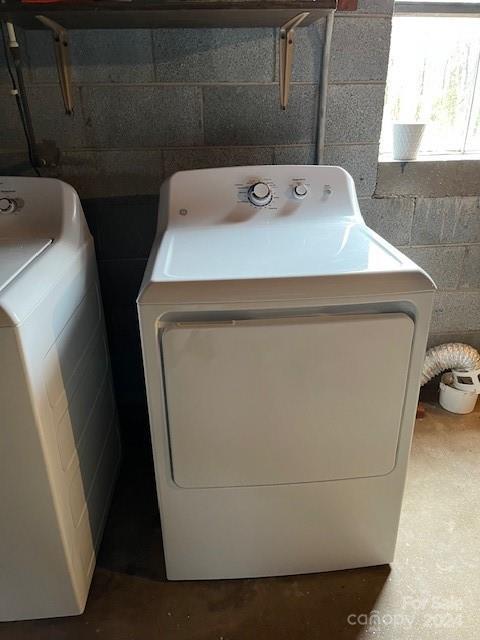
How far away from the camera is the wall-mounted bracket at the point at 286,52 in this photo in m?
1.49

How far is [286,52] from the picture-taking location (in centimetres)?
153

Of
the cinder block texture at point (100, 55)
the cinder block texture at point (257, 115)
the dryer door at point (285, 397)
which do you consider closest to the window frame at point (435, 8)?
the cinder block texture at point (257, 115)

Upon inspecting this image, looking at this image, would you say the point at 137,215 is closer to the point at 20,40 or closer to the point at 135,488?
the point at 20,40

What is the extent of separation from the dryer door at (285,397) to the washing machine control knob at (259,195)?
1.95 ft

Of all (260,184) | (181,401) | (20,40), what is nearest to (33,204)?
(20,40)

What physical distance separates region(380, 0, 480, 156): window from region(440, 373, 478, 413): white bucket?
948mm

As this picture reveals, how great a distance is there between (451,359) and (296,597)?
1150mm

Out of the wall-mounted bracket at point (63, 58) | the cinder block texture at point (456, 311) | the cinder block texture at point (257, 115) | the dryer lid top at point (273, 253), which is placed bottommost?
the cinder block texture at point (456, 311)

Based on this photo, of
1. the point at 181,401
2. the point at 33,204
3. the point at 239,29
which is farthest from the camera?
the point at 239,29

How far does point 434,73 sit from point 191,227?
48.4 inches

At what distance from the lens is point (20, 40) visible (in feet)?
5.03

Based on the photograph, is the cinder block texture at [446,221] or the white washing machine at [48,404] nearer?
the white washing machine at [48,404]

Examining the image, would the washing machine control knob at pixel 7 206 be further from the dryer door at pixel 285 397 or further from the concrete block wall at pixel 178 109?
the dryer door at pixel 285 397

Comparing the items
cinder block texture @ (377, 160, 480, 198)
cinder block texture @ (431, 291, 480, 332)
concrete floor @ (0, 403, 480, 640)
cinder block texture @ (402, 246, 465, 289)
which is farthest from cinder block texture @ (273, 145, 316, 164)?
concrete floor @ (0, 403, 480, 640)
